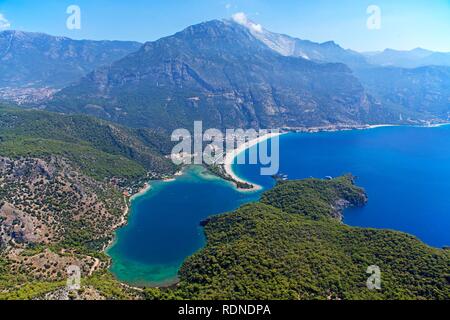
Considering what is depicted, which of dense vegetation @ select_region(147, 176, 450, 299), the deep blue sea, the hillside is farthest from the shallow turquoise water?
dense vegetation @ select_region(147, 176, 450, 299)

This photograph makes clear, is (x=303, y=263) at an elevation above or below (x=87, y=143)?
below

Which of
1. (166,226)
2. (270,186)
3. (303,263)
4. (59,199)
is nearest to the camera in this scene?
(303,263)

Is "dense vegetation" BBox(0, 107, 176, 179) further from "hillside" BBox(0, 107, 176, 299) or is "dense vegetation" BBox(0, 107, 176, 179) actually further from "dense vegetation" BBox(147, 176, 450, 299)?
"dense vegetation" BBox(147, 176, 450, 299)

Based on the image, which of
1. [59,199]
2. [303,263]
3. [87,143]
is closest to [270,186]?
[59,199]

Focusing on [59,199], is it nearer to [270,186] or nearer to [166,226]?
[166,226]

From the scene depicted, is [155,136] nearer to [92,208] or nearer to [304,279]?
[92,208]
